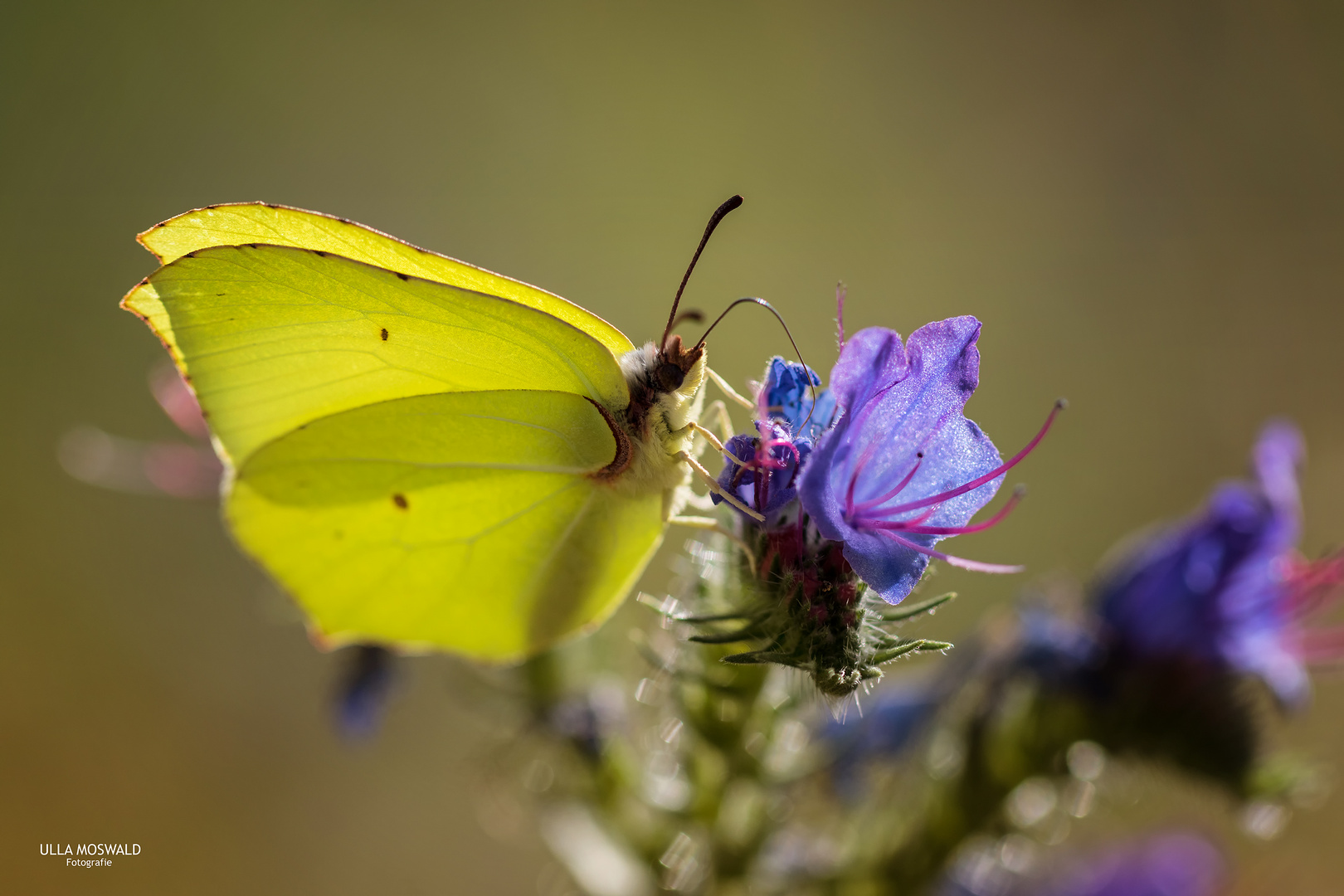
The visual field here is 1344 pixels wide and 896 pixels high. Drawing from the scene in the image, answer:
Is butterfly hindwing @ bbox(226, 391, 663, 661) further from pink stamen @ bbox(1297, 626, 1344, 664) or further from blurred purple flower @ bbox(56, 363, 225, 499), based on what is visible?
pink stamen @ bbox(1297, 626, 1344, 664)

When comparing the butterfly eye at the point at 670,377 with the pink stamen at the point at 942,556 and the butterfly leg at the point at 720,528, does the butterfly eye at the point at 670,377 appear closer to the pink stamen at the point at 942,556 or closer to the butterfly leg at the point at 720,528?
the butterfly leg at the point at 720,528

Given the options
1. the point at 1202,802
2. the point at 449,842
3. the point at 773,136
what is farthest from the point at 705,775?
the point at 773,136

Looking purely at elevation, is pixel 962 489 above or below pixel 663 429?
above

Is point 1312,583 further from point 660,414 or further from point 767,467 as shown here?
point 660,414

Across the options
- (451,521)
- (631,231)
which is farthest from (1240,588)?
(631,231)

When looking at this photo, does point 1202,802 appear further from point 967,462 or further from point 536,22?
point 536,22

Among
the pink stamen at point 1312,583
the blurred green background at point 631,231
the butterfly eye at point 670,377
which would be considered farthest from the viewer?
the blurred green background at point 631,231

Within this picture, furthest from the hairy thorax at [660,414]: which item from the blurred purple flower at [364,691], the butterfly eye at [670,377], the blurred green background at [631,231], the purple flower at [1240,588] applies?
the blurred green background at [631,231]
